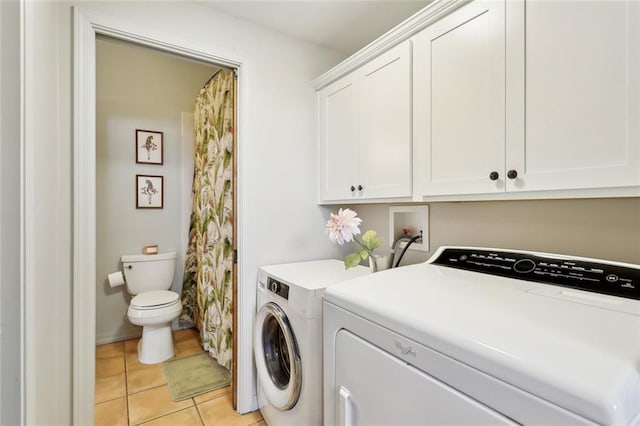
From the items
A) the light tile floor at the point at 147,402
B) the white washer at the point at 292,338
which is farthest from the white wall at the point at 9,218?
the light tile floor at the point at 147,402

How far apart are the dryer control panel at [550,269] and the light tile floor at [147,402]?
150 cm

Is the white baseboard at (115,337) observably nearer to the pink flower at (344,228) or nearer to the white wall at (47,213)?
the white wall at (47,213)

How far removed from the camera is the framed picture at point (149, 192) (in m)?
2.66

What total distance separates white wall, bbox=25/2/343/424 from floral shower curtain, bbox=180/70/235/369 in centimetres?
23

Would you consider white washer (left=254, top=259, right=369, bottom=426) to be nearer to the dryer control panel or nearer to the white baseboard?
the dryer control panel

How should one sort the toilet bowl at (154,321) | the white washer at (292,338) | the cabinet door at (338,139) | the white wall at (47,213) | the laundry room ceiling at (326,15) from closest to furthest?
the white wall at (47,213) < the white washer at (292,338) < the laundry room ceiling at (326,15) < the cabinet door at (338,139) < the toilet bowl at (154,321)

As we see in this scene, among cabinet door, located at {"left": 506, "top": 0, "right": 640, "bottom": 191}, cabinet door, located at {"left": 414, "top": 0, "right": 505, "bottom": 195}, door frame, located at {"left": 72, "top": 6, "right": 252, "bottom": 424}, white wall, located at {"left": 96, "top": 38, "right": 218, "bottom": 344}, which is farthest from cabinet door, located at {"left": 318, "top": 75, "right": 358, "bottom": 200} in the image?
white wall, located at {"left": 96, "top": 38, "right": 218, "bottom": 344}

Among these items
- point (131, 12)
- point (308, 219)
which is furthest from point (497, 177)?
point (131, 12)

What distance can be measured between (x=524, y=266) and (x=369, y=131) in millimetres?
970

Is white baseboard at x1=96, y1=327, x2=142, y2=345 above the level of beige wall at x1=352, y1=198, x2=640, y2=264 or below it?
below

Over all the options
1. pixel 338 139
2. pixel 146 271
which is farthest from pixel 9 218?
pixel 146 271

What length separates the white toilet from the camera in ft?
7.21

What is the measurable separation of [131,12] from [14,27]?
0.98 m

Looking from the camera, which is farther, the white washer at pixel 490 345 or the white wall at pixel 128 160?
the white wall at pixel 128 160
